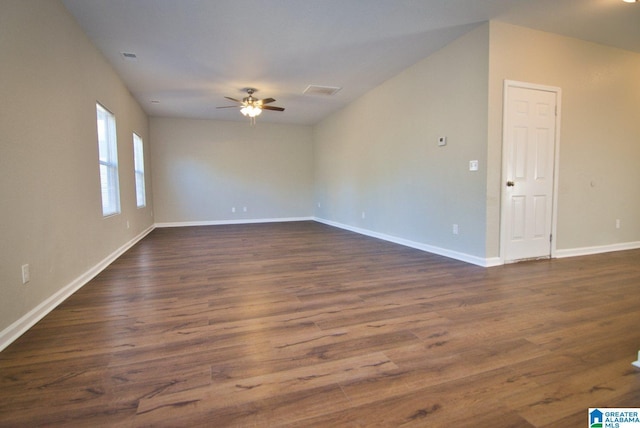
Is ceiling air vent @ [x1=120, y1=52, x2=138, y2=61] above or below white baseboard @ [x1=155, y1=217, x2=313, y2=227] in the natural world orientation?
above

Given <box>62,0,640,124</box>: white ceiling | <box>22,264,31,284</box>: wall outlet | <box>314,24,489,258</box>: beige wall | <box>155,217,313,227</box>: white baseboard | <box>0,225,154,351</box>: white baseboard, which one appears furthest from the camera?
<box>155,217,313,227</box>: white baseboard

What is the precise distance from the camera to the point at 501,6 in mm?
2953

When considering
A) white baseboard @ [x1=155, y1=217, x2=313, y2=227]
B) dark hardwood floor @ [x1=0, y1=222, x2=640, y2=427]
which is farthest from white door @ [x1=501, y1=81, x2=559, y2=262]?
white baseboard @ [x1=155, y1=217, x2=313, y2=227]

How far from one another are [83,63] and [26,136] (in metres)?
Result: 1.58

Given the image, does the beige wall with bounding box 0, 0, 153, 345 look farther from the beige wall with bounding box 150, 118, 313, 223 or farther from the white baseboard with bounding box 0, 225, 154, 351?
the beige wall with bounding box 150, 118, 313, 223

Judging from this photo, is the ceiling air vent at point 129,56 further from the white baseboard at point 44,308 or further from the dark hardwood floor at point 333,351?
the dark hardwood floor at point 333,351

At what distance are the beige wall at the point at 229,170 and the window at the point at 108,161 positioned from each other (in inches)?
126

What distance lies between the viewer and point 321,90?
5.43 m

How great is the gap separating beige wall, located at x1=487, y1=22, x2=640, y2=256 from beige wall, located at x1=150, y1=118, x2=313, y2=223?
568 cm

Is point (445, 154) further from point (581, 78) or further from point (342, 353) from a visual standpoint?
point (342, 353)

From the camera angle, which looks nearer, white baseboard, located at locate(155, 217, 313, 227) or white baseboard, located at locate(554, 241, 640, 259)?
white baseboard, located at locate(554, 241, 640, 259)

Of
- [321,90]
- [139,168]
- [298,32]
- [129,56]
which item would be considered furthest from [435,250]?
[139,168]

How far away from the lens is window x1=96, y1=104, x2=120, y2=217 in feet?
12.9

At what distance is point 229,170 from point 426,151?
17.3 feet
